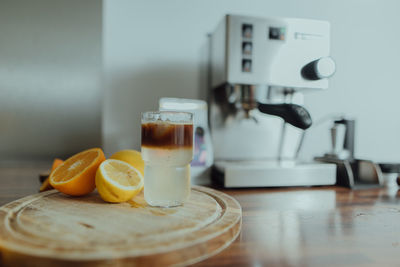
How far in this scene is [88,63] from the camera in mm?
1316

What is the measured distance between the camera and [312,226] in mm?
600

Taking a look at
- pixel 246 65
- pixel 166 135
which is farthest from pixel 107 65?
pixel 166 135

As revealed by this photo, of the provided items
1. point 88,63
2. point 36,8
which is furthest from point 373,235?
point 36,8

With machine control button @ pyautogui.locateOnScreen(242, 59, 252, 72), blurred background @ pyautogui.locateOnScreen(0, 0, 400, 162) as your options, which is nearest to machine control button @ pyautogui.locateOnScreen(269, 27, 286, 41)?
machine control button @ pyautogui.locateOnScreen(242, 59, 252, 72)

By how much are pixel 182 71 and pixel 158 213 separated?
0.82 m

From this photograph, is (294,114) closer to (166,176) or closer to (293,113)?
(293,113)

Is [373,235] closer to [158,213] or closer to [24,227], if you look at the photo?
[158,213]

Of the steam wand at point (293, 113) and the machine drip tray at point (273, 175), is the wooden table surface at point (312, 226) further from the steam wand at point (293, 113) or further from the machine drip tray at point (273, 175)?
the steam wand at point (293, 113)

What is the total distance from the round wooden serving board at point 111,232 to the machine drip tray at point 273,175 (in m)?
0.26

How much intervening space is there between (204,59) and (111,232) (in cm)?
95

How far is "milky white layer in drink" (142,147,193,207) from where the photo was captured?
2.12 feet

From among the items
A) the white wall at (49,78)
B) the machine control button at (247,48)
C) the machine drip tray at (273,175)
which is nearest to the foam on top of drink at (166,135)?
the machine drip tray at (273,175)

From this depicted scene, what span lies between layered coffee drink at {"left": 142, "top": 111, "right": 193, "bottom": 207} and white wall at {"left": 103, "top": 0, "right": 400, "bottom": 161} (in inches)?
24.0

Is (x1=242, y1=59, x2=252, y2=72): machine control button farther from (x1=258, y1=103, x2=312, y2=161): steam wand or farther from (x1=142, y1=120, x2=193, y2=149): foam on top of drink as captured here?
(x1=142, y1=120, x2=193, y2=149): foam on top of drink
